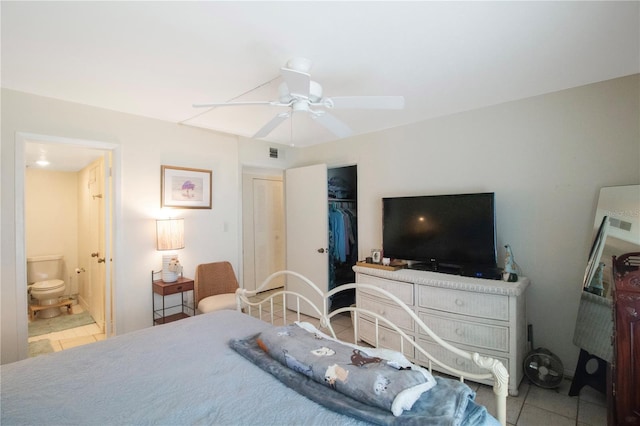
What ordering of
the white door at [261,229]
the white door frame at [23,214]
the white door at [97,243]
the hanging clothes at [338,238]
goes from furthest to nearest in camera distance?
the white door at [261,229] → the hanging clothes at [338,238] → the white door at [97,243] → the white door frame at [23,214]

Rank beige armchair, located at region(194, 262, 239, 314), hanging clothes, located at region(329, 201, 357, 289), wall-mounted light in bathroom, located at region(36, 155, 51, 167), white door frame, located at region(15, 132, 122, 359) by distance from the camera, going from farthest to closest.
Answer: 1. hanging clothes, located at region(329, 201, 357, 289)
2. wall-mounted light in bathroom, located at region(36, 155, 51, 167)
3. beige armchair, located at region(194, 262, 239, 314)
4. white door frame, located at region(15, 132, 122, 359)

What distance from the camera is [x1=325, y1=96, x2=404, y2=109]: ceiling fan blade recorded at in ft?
5.60

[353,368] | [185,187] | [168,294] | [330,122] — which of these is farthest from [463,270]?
[185,187]

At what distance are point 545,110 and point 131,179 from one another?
3795mm

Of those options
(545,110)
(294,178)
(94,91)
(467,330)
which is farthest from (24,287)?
(545,110)

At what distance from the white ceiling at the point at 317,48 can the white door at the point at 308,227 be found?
1.60 metres

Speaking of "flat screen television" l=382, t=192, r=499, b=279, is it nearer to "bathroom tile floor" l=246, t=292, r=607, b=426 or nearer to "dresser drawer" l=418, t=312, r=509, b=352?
A: "dresser drawer" l=418, t=312, r=509, b=352

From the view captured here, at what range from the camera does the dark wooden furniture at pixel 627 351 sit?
1.48 meters

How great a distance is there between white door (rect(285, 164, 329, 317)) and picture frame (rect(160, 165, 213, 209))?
1.18m

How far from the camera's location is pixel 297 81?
5.05 feet

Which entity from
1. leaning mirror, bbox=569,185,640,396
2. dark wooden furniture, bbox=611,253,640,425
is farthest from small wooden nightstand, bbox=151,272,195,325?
leaning mirror, bbox=569,185,640,396

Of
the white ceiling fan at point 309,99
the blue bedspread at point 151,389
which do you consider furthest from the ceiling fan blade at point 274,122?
the blue bedspread at point 151,389

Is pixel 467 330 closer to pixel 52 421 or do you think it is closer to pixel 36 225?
pixel 52 421

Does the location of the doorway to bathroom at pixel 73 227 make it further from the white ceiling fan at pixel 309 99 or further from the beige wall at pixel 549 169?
the beige wall at pixel 549 169
